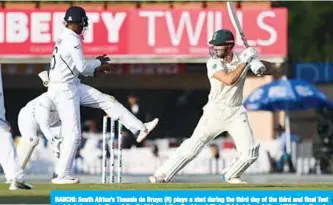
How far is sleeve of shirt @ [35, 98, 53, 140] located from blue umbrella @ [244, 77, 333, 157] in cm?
1532

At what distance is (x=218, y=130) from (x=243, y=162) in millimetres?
512

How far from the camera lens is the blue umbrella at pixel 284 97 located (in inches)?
1362

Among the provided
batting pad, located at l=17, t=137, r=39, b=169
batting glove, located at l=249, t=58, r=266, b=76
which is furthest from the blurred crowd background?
batting glove, located at l=249, t=58, r=266, b=76

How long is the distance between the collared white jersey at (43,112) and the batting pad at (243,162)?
97.8 inches

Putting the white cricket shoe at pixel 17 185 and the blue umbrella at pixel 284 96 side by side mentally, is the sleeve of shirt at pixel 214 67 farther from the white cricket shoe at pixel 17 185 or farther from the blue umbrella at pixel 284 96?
the blue umbrella at pixel 284 96

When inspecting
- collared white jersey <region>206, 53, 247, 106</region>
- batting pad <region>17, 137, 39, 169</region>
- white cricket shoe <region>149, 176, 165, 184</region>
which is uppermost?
collared white jersey <region>206, 53, 247, 106</region>

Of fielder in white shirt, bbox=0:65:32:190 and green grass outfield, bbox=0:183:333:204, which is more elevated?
fielder in white shirt, bbox=0:65:32:190

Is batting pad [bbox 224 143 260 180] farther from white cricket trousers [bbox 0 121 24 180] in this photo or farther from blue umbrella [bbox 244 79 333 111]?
blue umbrella [bbox 244 79 333 111]

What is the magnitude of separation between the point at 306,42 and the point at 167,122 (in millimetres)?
20119

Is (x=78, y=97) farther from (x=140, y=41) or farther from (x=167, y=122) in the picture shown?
(x=167, y=122)

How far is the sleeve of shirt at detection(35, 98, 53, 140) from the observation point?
19.2 meters

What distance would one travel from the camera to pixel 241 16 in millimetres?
35812

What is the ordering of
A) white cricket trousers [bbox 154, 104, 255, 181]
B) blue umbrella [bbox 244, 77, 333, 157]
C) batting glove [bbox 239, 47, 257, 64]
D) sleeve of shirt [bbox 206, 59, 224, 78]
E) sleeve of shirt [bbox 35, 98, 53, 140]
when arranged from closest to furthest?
1. batting glove [bbox 239, 47, 257, 64]
2. sleeve of shirt [bbox 206, 59, 224, 78]
3. white cricket trousers [bbox 154, 104, 255, 181]
4. sleeve of shirt [bbox 35, 98, 53, 140]
5. blue umbrella [bbox 244, 77, 333, 157]

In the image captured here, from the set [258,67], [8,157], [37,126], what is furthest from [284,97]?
[8,157]
